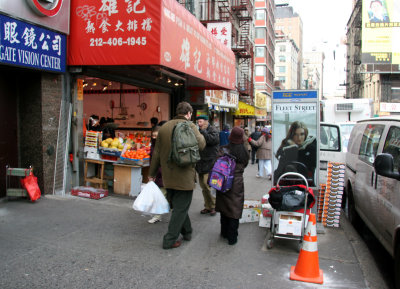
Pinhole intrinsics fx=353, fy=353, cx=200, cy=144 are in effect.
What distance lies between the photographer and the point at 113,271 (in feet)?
13.7

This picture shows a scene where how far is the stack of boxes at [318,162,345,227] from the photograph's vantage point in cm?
626

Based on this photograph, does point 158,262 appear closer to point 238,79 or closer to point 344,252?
point 344,252

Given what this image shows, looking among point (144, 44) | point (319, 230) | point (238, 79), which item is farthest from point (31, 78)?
point (238, 79)

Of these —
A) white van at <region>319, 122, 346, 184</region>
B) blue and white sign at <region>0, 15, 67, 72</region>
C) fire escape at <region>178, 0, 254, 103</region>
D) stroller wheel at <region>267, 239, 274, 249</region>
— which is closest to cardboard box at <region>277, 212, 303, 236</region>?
stroller wheel at <region>267, 239, 274, 249</region>

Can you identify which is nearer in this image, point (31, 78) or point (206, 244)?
point (206, 244)

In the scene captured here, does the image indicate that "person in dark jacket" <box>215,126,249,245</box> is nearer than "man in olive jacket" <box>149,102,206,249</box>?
No

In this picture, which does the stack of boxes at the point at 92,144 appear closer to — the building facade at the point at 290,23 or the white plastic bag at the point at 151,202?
the white plastic bag at the point at 151,202

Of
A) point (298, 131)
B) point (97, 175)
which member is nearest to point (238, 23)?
point (97, 175)

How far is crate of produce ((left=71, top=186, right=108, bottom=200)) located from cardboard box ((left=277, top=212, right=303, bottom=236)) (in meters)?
4.23

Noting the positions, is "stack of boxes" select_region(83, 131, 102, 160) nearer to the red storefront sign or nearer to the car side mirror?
the red storefront sign

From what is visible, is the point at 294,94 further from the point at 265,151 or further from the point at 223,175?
the point at 265,151

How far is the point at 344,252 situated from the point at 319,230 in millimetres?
891

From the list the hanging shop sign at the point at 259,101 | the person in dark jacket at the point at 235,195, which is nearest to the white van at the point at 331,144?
the person in dark jacket at the point at 235,195

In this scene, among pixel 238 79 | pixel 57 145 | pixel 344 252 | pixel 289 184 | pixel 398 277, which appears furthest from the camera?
pixel 238 79
